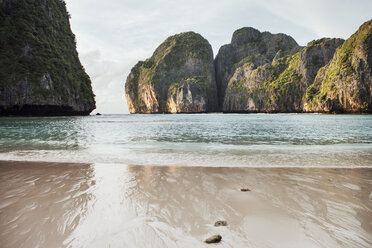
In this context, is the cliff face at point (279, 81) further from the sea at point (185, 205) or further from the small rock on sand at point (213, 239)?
the small rock on sand at point (213, 239)

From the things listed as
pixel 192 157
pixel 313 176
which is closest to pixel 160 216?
pixel 313 176

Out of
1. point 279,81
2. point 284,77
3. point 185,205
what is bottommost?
point 185,205

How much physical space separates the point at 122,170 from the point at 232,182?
302 centimetres

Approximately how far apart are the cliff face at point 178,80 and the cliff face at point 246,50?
31.6ft

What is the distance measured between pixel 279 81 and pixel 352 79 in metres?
52.4

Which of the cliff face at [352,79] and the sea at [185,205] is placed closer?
the sea at [185,205]

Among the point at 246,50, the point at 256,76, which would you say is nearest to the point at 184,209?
the point at 256,76

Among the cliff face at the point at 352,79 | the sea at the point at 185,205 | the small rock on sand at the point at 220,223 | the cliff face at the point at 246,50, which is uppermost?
the cliff face at the point at 246,50

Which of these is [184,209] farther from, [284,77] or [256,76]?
[256,76]

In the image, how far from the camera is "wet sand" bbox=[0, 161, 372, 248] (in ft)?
8.07

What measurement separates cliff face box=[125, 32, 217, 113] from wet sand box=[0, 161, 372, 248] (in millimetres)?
133651

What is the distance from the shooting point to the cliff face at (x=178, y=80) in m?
141

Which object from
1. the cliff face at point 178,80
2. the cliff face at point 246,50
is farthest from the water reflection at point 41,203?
the cliff face at point 246,50

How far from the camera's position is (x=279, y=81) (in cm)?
11862
